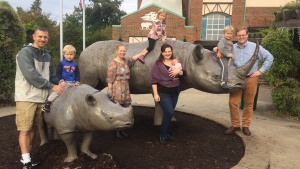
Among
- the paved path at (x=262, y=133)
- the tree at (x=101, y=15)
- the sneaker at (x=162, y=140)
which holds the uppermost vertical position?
the tree at (x=101, y=15)

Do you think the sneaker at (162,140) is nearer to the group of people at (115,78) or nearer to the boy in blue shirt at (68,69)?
the group of people at (115,78)

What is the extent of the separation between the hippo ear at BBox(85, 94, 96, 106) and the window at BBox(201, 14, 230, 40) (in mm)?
23019

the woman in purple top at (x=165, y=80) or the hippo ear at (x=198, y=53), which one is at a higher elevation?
the hippo ear at (x=198, y=53)

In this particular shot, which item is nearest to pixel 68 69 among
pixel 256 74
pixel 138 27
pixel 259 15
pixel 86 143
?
pixel 86 143

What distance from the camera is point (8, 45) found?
776cm

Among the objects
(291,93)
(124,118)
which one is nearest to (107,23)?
(291,93)

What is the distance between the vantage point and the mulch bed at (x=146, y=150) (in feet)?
11.9

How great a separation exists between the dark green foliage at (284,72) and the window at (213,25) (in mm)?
17585

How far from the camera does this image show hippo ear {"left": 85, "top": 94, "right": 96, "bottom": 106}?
3053mm

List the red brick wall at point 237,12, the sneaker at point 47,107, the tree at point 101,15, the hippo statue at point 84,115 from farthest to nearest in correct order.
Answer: the tree at point 101,15 < the red brick wall at point 237,12 < the sneaker at point 47,107 < the hippo statue at point 84,115

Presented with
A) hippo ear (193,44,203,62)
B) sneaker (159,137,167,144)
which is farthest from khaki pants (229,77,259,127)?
sneaker (159,137,167,144)

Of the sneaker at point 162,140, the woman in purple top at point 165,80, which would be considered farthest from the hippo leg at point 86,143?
the sneaker at point 162,140

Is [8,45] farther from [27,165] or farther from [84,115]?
[84,115]

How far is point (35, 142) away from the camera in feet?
14.6
